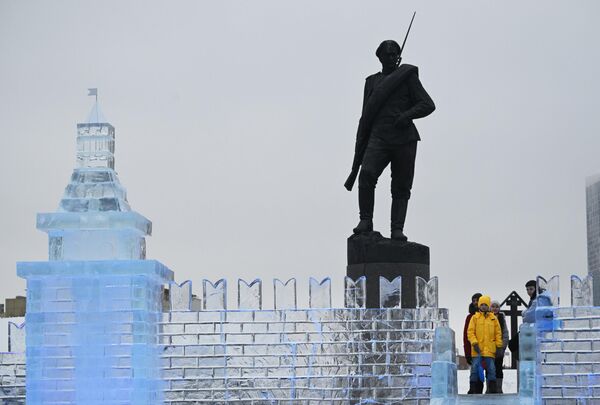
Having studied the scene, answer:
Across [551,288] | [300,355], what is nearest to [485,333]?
[551,288]

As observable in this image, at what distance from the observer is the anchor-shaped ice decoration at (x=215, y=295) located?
80.4ft

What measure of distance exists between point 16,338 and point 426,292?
541 cm

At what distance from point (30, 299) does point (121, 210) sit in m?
1.62

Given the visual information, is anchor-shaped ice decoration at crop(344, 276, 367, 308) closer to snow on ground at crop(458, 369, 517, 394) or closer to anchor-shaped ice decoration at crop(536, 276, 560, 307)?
anchor-shaped ice decoration at crop(536, 276, 560, 307)

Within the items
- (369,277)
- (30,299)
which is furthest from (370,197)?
(30,299)

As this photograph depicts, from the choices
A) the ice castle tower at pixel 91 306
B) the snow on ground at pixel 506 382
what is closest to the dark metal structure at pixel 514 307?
the snow on ground at pixel 506 382

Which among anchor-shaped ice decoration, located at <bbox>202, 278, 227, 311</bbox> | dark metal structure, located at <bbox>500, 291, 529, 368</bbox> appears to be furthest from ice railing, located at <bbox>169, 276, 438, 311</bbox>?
dark metal structure, located at <bbox>500, 291, 529, 368</bbox>

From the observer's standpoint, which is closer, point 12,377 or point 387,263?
point 387,263

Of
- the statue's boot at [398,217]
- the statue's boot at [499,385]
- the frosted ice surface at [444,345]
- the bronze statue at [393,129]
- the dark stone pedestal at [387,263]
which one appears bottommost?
the statue's boot at [499,385]

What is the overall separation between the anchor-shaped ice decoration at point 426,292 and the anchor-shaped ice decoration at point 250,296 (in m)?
2.02

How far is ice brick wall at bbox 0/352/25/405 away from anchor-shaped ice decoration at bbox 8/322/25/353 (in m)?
0.10

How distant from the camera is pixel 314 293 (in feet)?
80.0

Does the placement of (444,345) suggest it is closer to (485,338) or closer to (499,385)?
(485,338)

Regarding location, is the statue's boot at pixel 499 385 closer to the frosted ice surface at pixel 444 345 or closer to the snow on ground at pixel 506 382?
the snow on ground at pixel 506 382
